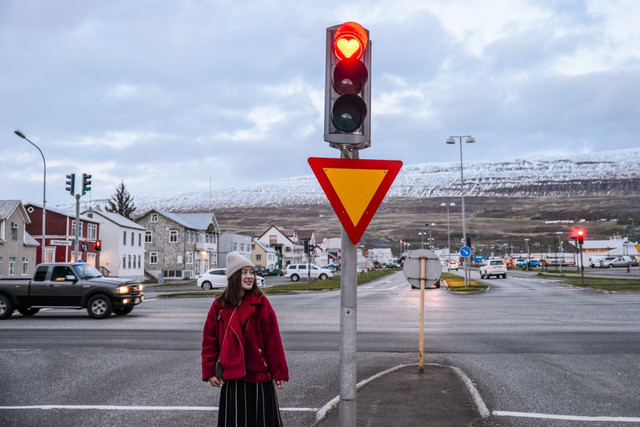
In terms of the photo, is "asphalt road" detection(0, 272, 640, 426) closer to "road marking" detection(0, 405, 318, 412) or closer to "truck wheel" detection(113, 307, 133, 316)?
"road marking" detection(0, 405, 318, 412)

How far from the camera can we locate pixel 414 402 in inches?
263

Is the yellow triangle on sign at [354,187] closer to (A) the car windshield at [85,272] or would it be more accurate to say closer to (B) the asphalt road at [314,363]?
(B) the asphalt road at [314,363]

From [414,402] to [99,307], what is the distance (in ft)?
47.1

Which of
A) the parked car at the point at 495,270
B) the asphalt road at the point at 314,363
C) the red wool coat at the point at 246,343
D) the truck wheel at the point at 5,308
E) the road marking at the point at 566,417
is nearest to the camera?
the red wool coat at the point at 246,343

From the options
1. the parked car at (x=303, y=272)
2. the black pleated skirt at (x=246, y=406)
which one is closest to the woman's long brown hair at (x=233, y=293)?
the black pleated skirt at (x=246, y=406)

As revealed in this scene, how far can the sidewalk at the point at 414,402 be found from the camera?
234 inches

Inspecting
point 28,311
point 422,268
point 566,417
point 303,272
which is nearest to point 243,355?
point 566,417

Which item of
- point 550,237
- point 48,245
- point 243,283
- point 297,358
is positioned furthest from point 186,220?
point 550,237

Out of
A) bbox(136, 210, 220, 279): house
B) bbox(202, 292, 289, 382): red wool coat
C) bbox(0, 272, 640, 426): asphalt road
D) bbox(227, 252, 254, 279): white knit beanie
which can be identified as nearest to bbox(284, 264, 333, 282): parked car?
bbox(136, 210, 220, 279): house

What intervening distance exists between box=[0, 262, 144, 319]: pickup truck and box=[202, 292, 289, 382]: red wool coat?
1518 centimetres

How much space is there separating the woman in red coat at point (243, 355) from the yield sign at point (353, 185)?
0.93 m

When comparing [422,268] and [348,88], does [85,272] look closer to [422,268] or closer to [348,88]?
[422,268]

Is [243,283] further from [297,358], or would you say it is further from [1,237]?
[1,237]

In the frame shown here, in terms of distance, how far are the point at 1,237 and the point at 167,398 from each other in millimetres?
44787
